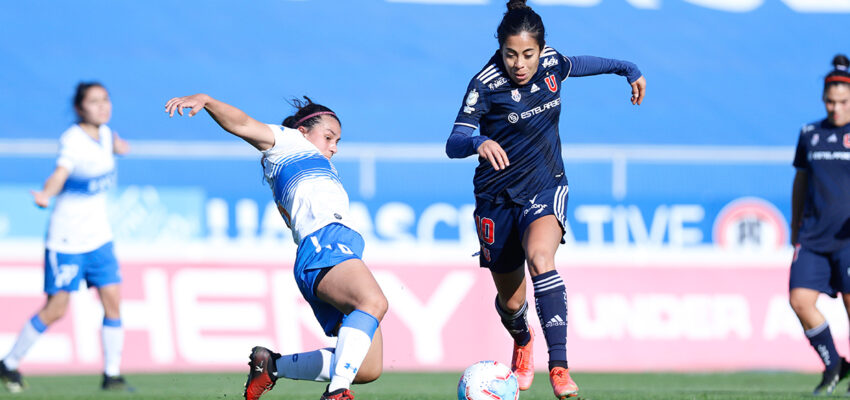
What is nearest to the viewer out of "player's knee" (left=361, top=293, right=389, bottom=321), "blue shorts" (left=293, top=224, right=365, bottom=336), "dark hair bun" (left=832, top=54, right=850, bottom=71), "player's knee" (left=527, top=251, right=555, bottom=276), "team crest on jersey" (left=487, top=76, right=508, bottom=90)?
"player's knee" (left=361, top=293, right=389, bottom=321)

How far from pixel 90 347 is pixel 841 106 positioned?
26.2 ft

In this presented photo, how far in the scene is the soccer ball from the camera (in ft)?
20.0

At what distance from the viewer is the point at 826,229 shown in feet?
27.7

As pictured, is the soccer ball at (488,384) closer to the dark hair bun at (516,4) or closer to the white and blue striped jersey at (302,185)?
the white and blue striped jersey at (302,185)

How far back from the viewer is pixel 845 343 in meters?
12.8

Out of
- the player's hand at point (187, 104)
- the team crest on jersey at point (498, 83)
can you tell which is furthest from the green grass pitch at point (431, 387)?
the player's hand at point (187, 104)

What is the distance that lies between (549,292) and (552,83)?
4.57 ft

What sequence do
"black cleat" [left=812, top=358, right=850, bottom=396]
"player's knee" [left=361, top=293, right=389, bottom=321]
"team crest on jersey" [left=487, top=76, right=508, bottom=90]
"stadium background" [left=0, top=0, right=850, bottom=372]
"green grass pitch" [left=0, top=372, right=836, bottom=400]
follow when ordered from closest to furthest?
1. "player's knee" [left=361, top=293, right=389, bottom=321]
2. "team crest on jersey" [left=487, top=76, right=508, bottom=90]
3. "green grass pitch" [left=0, top=372, right=836, bottom=400]
4. "black cleat" [left=812, top=358, right=850, bottom=396]
5. "stadium background" [left=0, top=0, right=850, bottom=372]

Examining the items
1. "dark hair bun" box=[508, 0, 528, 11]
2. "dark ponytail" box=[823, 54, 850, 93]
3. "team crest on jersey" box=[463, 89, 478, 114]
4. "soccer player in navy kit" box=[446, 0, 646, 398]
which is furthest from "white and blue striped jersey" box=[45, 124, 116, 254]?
"dark ponytail" box=[823, 54, 850, 93]

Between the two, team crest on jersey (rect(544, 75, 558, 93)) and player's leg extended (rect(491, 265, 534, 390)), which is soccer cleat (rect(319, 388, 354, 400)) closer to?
player's leg extended (rect(491, 265, 534, 390))

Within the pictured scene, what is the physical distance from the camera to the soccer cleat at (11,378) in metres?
9.53

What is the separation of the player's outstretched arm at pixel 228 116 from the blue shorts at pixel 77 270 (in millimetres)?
4146

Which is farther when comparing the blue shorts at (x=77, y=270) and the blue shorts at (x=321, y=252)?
the blue shorts at (x=77, y=270)

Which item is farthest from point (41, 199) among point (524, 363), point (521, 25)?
point (521, 25)
